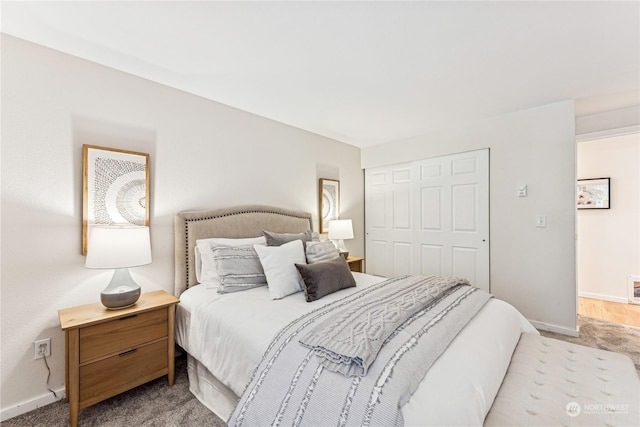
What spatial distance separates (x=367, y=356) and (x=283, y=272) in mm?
1158

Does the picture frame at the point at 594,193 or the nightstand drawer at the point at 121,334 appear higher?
the picture frame at the point at 594,193

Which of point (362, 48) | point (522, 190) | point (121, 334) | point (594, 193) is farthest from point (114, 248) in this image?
point (594, 193)

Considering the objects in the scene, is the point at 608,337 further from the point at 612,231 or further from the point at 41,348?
the point at 41,348

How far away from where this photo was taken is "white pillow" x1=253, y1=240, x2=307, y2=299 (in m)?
2.12

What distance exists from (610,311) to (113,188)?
218 inches

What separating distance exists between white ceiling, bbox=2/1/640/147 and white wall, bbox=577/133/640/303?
1480mm

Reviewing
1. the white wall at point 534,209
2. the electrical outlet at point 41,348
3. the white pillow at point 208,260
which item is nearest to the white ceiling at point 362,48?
the white wall at point 534,209

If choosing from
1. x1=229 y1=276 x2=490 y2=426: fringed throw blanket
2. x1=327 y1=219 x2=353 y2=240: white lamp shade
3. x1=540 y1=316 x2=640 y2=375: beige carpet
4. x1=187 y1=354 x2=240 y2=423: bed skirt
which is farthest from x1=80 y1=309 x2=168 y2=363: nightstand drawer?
x1=540 y1=316 x2=640 y2=375: beige carpet

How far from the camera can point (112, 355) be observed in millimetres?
1784

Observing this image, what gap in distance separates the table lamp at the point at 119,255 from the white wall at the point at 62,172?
12.4 inches

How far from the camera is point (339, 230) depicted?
3.75 metres

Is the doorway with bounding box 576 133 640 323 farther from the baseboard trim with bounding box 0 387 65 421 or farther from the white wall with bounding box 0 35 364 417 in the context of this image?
the baseboard trim with bounding box 0 387 65 421

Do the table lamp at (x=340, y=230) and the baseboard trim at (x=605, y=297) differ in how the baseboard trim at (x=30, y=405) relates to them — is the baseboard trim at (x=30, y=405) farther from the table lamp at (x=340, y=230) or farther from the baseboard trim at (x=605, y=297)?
the baseboard trim at (x=605, y=297)

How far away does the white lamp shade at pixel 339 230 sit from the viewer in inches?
147
